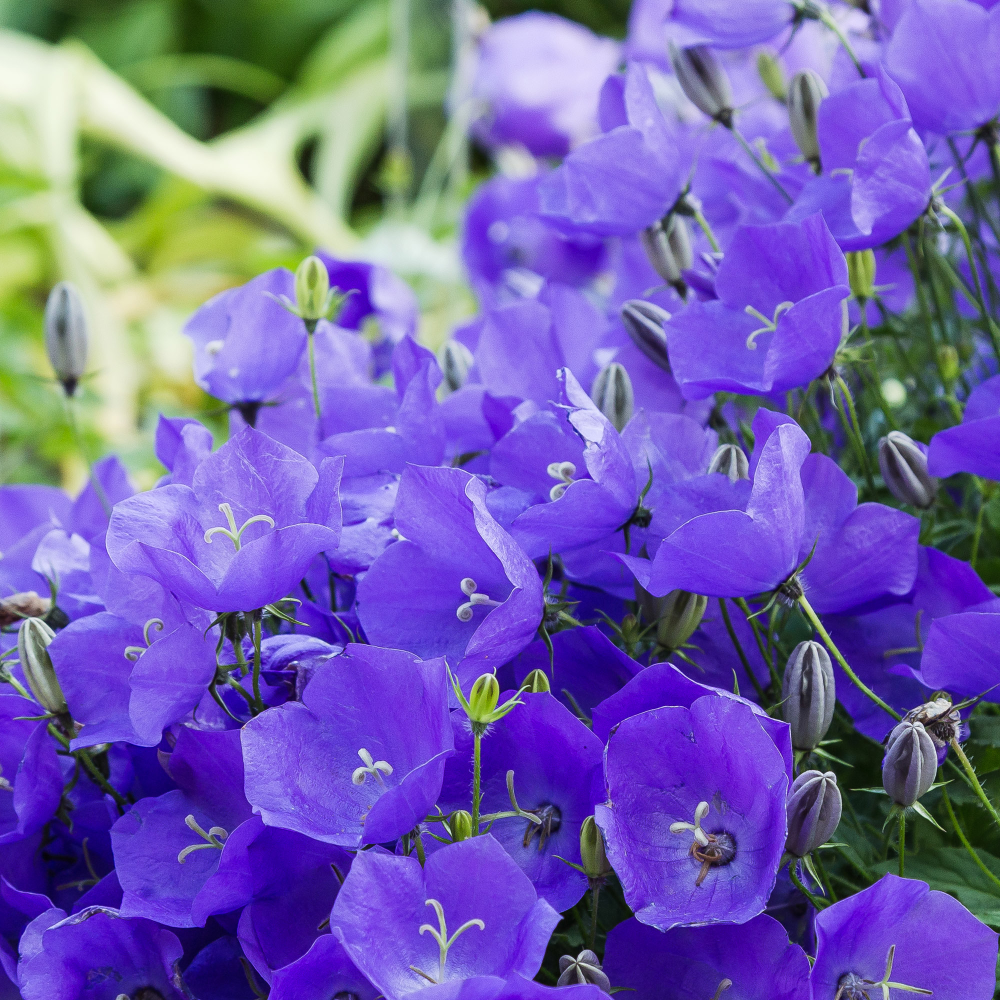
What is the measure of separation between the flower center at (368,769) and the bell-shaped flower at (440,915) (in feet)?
0.13

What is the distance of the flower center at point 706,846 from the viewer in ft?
1.01

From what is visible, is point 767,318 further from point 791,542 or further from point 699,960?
point 699,960

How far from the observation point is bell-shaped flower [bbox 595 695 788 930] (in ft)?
0.95

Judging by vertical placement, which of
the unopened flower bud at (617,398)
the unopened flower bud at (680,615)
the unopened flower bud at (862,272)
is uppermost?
the unopened flower bud at (862,272)

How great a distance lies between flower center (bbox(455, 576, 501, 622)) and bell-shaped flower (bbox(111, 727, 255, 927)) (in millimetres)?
79

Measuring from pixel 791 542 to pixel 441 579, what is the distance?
0.11 meters

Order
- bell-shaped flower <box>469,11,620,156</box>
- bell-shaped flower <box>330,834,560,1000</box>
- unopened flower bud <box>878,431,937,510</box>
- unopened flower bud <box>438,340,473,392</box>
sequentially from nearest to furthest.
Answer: bell-shaped flower <box>330,834,560,1000</box>
unopened flower bud <box>878,431,937,510</box>
unopened flower bud <box>438,340,473,392</box>
bell-shaped flower <box>469,11,620,156</box>

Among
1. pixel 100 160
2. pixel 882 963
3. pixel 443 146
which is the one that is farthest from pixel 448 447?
pixel 100 160

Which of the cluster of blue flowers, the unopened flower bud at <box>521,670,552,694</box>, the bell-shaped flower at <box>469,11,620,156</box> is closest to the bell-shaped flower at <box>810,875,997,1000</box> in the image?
the cluster of blue flowers

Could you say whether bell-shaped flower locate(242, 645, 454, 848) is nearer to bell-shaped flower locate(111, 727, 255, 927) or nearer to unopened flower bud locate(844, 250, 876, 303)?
bell-shaped flower locate(111, 727, 255, 927)

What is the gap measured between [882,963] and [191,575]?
0.72ft

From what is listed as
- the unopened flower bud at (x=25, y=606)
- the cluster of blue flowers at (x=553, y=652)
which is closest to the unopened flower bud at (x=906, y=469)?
the cluster of blue flowers at (x=553, y=652)

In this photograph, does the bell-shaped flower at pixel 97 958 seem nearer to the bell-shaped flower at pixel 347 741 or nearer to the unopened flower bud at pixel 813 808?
the bell-shaped flower at pixel 347 741

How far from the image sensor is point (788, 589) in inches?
13.2
